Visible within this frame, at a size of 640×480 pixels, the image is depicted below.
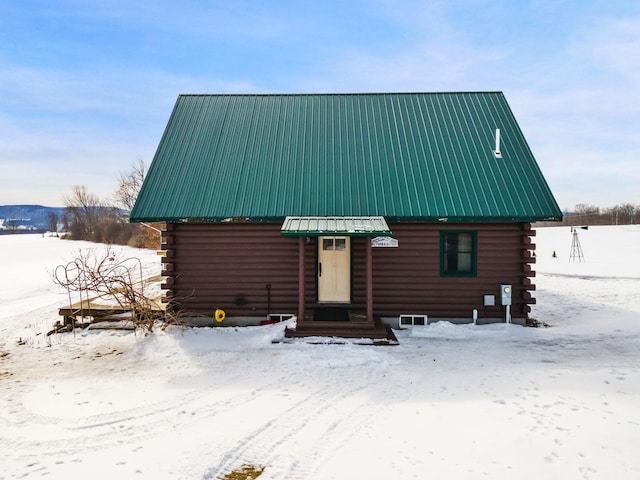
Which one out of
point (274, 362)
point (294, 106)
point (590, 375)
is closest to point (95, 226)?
point (294, 106)

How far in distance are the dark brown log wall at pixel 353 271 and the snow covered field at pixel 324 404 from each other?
0.84 meters

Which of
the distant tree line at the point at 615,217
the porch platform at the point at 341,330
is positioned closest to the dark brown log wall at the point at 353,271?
the porch platform at the point at 341,330

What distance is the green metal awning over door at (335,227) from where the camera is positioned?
9859 mm

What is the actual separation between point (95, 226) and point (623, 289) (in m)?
65.1

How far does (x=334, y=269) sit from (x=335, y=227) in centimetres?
185

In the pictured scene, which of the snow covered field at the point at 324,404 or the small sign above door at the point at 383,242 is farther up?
the small sign above door at the point at 383,242

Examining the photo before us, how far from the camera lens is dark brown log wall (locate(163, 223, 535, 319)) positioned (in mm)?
11328

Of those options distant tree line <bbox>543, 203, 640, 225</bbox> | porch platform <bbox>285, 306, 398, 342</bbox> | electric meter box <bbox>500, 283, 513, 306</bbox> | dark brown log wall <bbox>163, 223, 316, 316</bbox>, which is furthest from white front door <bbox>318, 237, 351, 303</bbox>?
distant tree line <bbox>543, 203, 640, 225</bbox>

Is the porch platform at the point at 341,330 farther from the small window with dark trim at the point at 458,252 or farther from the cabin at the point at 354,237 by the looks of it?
the small window with dark trim at the point at 458,252

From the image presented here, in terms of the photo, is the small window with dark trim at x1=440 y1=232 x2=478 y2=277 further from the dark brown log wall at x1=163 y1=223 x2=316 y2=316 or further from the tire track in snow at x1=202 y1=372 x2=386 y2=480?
the tire track in snow at x1=202 y1=372 x2=386 y2=480

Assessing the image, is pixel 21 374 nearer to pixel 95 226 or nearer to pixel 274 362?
pixel 274 362

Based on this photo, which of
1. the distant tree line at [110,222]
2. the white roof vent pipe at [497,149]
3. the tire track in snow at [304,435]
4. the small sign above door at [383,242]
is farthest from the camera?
the distant tree line at [110,222]

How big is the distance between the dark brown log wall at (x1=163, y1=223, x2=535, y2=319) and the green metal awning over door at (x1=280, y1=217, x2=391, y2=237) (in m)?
0.92

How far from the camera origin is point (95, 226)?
59.7 m
